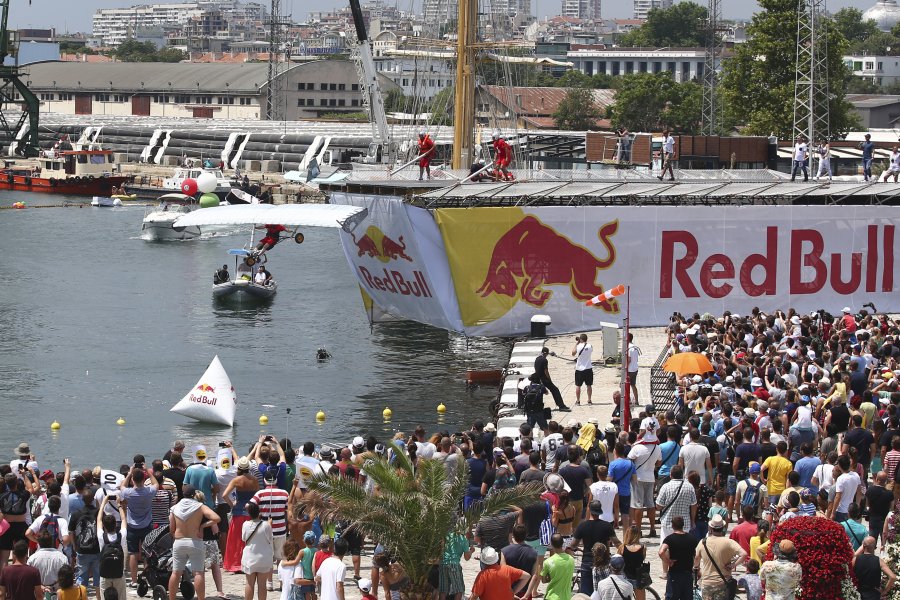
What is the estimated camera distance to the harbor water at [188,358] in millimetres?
30547

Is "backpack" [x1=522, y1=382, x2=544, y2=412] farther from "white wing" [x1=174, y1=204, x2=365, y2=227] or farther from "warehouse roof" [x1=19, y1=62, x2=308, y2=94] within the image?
"warehouse roof" [x1=19, y1=62, x2=308, y2=94]

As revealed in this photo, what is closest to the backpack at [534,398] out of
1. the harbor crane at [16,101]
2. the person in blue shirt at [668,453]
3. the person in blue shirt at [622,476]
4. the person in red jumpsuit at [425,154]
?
the person in blue shirt at [668,453]

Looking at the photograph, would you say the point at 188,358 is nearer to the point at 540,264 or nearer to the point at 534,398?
the point at 540,264

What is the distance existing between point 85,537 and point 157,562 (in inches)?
30.1

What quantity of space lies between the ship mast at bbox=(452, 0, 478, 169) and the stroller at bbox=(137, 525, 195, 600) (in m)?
29.3

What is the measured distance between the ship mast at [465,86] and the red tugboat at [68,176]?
62953mm

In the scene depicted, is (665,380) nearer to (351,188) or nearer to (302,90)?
(351,188)

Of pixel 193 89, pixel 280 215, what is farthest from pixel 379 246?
pixel 193 89

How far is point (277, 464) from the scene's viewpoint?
1631 cm

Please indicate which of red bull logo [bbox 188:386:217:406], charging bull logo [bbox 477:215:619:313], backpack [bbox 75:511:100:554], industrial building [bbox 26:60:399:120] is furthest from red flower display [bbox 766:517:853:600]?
industrial building [bbox 26:60:399:120]

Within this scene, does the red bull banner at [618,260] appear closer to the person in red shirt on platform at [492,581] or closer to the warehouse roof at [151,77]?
the person in red shirt on platform at [492,581]

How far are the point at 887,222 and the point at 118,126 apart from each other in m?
106

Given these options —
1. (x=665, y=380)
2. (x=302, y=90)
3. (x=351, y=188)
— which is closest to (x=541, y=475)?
(x=665, y=380)

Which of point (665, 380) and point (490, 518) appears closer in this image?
point (490, 518)
